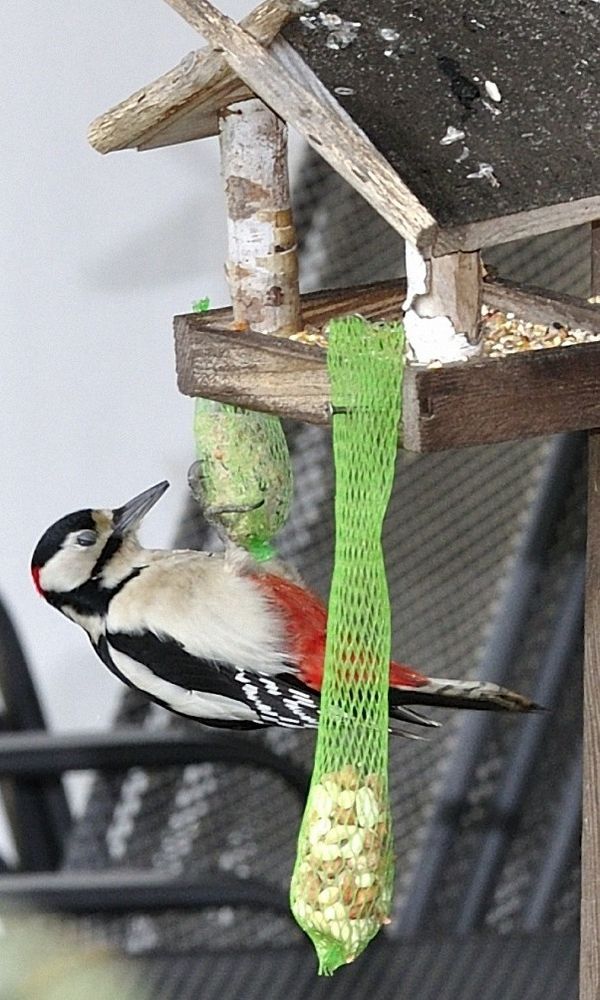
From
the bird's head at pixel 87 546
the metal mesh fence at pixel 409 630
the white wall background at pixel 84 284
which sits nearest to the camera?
the bird's head at pixel 87 546

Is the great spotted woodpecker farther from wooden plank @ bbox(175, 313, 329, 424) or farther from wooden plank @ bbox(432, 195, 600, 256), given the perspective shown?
wooden plank @ bbox(432, 195, 600, 256)

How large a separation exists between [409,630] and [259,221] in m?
1.16

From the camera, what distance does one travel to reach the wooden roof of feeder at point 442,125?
0.68 metres

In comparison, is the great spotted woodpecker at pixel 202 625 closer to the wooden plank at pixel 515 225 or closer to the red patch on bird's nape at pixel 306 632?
the red patch on bird's nape at pixel 306 632

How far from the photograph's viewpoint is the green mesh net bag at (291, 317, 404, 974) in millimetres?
759

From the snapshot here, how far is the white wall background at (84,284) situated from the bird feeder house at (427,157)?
49.7 inches

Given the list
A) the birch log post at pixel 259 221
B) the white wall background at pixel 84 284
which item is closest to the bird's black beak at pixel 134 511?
the birch log post at pixel 259 221

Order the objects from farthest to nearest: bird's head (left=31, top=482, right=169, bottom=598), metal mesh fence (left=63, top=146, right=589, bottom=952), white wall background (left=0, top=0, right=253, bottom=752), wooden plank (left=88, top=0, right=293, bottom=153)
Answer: white wall background (left=0, top=0, right=253, bottom=752) < metal mesh fence (left=63, top=146, right=589, bottom=952) < bird's head (left=31, top=482, right=169, bottom=598) < wooden plank (left=88, top=0, right=293, bottom=153)

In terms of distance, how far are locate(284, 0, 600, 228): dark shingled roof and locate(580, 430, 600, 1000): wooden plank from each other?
190 mm

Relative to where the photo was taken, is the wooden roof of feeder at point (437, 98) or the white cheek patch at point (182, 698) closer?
the wooden roof of feeder at point (437, 98)

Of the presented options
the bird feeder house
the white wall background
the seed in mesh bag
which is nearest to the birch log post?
the bird feeder house

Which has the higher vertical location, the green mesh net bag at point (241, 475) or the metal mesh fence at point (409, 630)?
the green mesh net bag at point (241, 475)

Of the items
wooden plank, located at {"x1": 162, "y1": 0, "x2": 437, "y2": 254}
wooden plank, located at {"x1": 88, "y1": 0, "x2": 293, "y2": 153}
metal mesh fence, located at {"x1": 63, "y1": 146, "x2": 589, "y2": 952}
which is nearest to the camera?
wooden plank, located at {"x1": 162, "y1": 0, "x2": 437, "y2": 254}

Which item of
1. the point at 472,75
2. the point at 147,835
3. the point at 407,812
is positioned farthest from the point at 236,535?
the point at 407,812
